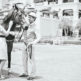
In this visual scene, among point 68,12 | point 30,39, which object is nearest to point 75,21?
point 68,12

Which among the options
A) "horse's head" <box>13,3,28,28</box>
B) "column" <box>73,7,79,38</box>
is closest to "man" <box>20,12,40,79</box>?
"horse's head" <box>13,3,28,28</box>

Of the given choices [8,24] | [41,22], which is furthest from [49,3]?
[8,24]

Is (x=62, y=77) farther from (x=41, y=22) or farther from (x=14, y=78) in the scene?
(x=41, y=22)

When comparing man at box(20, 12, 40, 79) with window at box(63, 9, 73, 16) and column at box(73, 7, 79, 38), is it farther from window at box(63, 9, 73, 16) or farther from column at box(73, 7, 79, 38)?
window at box(63, 9, 73, 16)

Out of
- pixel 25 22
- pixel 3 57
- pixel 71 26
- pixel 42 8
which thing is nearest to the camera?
pixel 3 57

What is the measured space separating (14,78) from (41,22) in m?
37.9

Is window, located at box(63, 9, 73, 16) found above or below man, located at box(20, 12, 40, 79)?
below

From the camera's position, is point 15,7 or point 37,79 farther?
point 15,7

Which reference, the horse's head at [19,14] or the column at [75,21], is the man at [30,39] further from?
the column at [75,21]

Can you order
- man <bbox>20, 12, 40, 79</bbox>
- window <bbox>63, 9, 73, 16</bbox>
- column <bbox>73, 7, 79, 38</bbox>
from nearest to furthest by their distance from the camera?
man <bbox>20, 12, 40, 79</bbox>
column <bbox>73, 7, 79, 38</bbox>
window <bbox>63, 9, 73, 16</bbox>

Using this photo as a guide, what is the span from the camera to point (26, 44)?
766 centimetres

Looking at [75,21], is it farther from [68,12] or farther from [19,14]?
[19,14]

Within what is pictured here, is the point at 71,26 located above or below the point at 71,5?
below

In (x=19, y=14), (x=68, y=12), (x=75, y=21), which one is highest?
(x=19, y=14)
